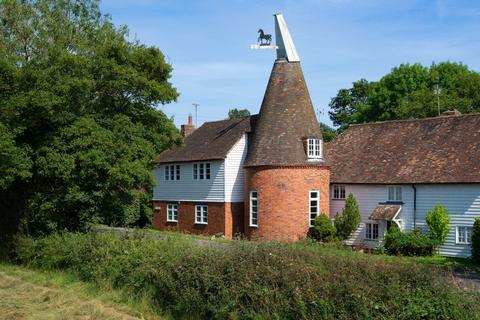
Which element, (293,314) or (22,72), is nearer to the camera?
(293,314)

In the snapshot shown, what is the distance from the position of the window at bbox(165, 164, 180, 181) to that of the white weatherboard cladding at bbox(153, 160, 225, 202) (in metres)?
0.30

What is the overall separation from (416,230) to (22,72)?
64.5 feet

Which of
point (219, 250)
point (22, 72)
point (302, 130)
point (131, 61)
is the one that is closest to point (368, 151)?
point (302, 130)

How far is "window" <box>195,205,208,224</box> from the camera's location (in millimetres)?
39097

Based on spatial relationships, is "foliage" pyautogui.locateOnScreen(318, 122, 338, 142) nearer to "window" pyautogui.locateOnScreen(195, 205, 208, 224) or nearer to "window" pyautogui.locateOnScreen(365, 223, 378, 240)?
"window" pyautogui.locateOnScreen(195, 205, 208, 224)

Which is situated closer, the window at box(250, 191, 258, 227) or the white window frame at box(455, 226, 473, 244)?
the white window frame at box(455, 226, 473, 244)

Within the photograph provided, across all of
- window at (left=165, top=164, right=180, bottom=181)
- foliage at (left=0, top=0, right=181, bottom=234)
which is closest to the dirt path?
foliage at (left=0, top=0, right=181, bottom=234)

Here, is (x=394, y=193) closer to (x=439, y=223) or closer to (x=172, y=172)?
(x=439, y=223)

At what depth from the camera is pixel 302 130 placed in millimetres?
33594

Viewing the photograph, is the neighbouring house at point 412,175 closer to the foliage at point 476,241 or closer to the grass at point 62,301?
the foliage at point 476,241

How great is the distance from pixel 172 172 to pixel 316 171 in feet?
42.9

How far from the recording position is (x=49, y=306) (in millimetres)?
14688

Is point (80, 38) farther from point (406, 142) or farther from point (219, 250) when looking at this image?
point (219, 250)

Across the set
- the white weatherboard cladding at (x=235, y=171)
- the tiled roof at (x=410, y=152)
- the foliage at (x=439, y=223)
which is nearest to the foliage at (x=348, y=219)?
the tiled roof at (x=410, y=152)
